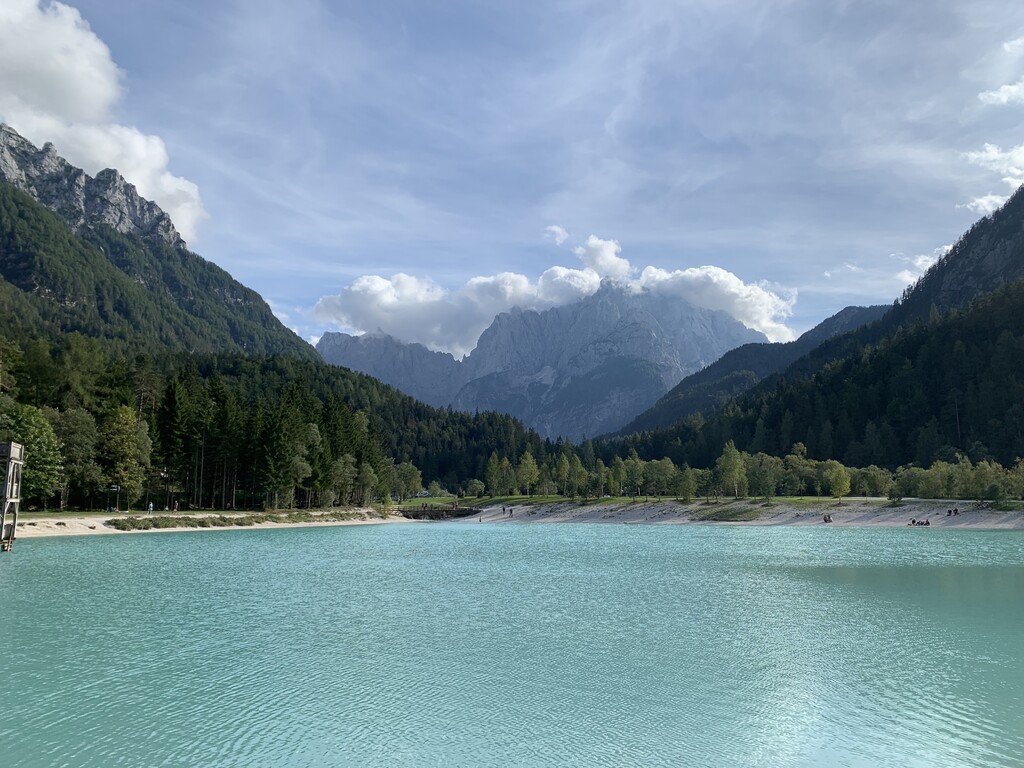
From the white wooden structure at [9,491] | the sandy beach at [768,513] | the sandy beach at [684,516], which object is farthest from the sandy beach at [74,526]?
the sandy beach at [768,513]

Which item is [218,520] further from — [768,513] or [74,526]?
[768,513]

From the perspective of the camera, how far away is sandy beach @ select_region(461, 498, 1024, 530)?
96.4 meters

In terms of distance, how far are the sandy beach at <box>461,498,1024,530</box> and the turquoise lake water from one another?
5907cm

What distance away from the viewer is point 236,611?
30.9 metres

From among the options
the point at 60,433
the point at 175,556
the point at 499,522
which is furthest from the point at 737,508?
the point at 60,433

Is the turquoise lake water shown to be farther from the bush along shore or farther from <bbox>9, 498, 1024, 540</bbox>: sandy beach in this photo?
the bush along shore

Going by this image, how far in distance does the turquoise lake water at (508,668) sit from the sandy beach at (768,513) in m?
59.1

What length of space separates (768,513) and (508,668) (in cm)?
→ 10341

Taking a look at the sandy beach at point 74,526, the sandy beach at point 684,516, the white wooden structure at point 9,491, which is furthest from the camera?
the sandy beach at point 684,516

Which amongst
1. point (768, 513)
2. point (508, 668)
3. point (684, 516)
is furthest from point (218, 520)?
point (768, 513)

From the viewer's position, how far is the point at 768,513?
11412 centimetres

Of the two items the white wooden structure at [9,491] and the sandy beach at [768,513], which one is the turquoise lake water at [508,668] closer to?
the white wooden structure at [9,491]

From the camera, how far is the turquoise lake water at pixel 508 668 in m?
15.0

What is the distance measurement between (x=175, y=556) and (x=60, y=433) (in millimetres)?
37890
